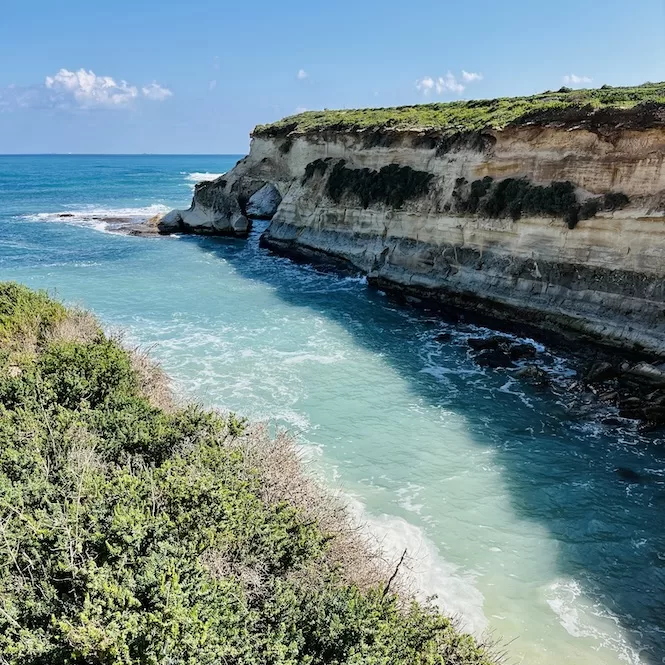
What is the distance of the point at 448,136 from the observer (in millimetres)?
27312

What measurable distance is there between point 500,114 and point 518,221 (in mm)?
6909

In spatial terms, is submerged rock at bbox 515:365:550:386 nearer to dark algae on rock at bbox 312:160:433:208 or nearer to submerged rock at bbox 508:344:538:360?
submerged rock at bbox 508:344:538:360

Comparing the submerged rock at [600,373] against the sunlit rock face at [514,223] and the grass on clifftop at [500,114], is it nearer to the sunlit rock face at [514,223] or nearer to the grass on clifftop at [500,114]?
the sunlit rock face at [514,223]

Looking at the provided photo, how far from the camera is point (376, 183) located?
30.8 metres

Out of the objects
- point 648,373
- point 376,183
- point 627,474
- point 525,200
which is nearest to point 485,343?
point 648,373

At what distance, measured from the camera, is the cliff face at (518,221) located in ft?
61.5

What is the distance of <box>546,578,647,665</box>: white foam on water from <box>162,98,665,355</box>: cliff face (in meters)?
11.1

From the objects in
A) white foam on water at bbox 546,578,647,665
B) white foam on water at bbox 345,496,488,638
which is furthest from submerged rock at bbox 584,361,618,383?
white foam on water at bbox 345,496,488,638

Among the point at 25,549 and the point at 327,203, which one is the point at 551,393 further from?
the point at 327,203

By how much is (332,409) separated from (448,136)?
18120 mm

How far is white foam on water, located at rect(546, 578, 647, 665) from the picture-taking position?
820 centimetres

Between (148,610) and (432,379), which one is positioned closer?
(148,610)

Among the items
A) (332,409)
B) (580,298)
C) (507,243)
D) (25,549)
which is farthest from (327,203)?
(25,549)

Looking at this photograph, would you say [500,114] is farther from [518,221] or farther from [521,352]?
[521,352]
